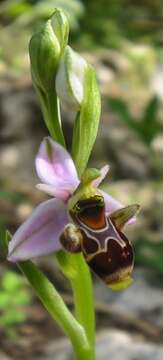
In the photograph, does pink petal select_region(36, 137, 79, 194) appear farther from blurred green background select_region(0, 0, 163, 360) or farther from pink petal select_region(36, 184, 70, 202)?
blurred green background select_region(0, 0, 163, 360)

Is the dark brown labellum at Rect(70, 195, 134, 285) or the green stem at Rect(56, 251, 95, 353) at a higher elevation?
the dark brown labellum at Rect(70, 195, 134, 285)

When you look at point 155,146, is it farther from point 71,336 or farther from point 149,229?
point 71,336

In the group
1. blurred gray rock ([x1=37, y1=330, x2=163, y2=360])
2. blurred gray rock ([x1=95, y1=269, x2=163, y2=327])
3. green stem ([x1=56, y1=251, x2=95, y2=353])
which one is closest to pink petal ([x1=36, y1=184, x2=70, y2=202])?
green stem ([x1=56, y1=251, x2=95, y2=353])

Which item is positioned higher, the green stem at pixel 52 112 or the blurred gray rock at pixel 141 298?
the green stem at pixel 52 112

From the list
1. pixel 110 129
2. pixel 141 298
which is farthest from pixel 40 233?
pixel 110 129

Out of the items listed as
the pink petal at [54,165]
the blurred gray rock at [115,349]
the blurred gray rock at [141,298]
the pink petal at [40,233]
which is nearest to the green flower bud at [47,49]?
the pink petal at [54,165]

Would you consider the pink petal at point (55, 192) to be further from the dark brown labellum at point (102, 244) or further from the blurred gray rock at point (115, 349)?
the blurred gray rock at point (115, 349)

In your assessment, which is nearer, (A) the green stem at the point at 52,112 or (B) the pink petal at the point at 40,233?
(B) the pink petal at the point at 40,233
